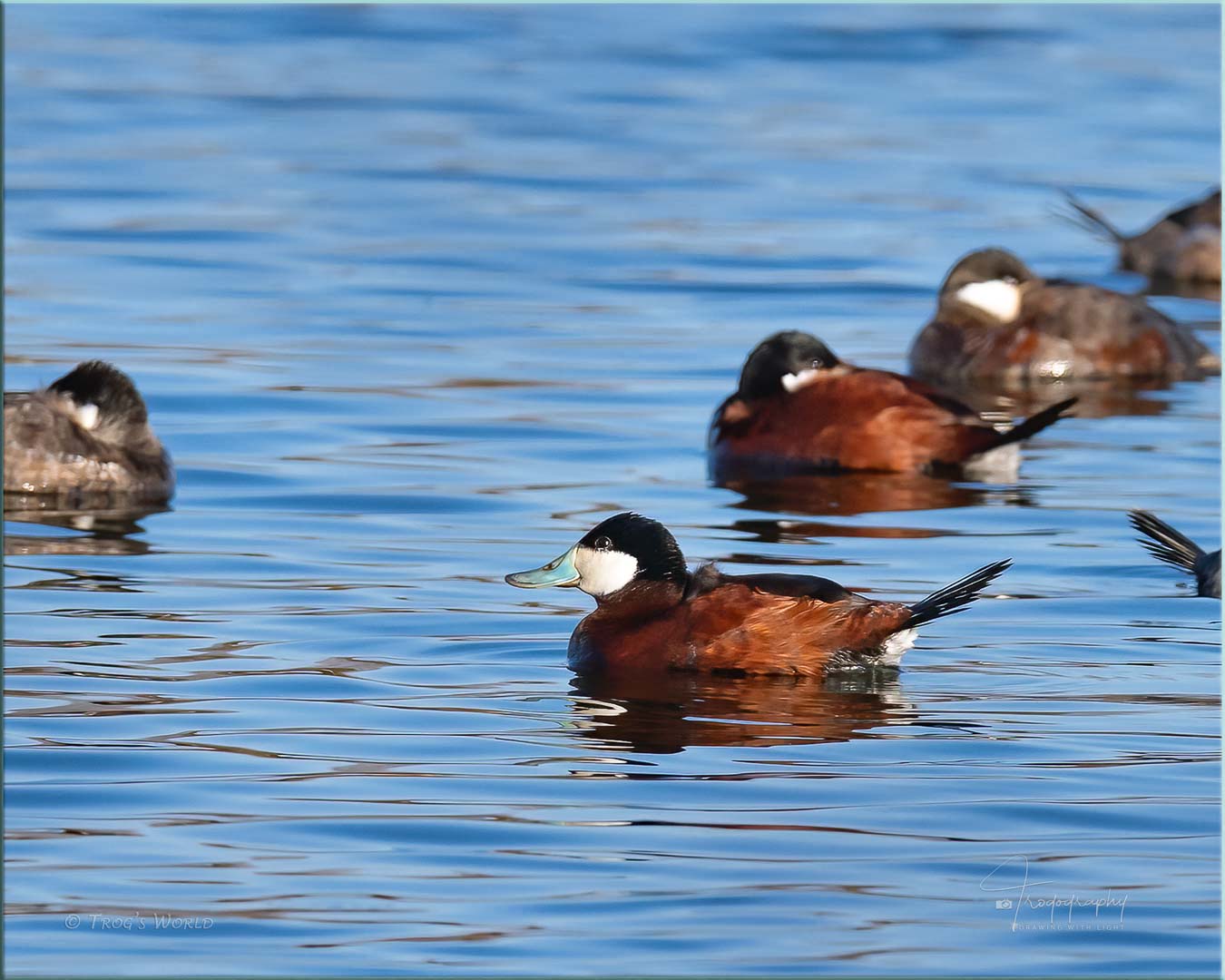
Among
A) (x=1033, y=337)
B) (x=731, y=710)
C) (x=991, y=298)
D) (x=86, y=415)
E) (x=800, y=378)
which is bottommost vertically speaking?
(x=731, y=710)

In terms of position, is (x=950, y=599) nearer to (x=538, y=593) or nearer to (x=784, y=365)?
(x=538, y=593)

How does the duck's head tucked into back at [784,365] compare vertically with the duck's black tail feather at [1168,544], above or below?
above

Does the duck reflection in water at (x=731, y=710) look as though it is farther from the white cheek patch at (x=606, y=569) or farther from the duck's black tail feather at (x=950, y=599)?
the white cheek patch at (x=606, y=569)

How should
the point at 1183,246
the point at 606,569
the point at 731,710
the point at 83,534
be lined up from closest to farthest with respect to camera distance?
the point at 731,710
the point at 606,569
the point at 83,534
the point at 1183,246

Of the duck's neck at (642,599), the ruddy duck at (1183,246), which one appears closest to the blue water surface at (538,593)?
the duck's neck at (642,599)

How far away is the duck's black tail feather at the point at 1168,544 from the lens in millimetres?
8414

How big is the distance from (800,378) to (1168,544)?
9.86 feet

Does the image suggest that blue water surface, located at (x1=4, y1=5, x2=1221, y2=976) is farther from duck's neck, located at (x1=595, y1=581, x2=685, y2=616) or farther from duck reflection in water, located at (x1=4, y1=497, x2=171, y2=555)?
duck's neck, located at (x1=595, y1=581, x2=685, y2=616)

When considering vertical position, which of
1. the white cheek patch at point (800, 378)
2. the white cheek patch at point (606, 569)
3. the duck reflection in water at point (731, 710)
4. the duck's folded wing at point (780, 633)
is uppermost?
the white cheek patch at point (800, 378)

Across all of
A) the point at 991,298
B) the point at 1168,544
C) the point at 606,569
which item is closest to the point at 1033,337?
the point at 991,298

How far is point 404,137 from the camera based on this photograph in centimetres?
2227

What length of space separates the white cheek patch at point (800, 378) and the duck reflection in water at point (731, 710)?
4132 mm

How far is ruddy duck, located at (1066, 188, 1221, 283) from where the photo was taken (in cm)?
1692

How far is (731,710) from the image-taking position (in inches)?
267
